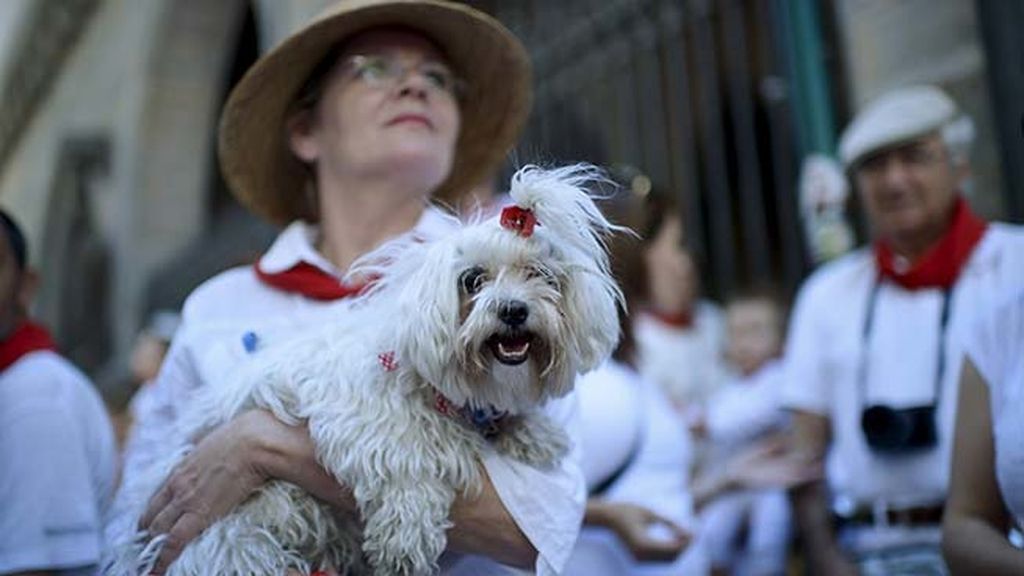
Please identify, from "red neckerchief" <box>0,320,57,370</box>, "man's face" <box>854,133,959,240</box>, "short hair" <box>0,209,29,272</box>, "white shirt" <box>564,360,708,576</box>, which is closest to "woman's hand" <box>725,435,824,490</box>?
"white shirt" <box>564,360,708,576</box>

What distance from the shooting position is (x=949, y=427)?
3.38 meters

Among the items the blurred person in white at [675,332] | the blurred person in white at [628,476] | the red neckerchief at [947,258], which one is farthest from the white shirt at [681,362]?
the red neckerchief at [947,258]

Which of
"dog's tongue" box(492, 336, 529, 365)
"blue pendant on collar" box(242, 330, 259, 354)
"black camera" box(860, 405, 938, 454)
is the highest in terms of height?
"blue pendant on collar" box(242, 330, 259, 354)

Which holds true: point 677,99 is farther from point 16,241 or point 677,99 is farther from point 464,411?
point 464,411

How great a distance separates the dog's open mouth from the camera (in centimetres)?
192

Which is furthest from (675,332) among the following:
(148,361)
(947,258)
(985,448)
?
(985,448)

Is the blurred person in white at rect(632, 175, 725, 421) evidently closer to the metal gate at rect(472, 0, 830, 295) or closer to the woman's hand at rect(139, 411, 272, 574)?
the metal gate at rect(472, 0, 830, 295)

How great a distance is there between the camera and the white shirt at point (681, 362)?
5.39m

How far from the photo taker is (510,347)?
1.92 metres

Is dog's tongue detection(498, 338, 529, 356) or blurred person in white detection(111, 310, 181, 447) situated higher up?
dog's tongue detection(498, 338, 529, 356)

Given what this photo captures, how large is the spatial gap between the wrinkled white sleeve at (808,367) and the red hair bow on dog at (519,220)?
208 centimetres

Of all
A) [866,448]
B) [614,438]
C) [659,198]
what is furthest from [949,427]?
[659,198]

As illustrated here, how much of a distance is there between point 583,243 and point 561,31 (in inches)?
200

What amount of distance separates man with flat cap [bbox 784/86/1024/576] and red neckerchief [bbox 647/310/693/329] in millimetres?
1466
